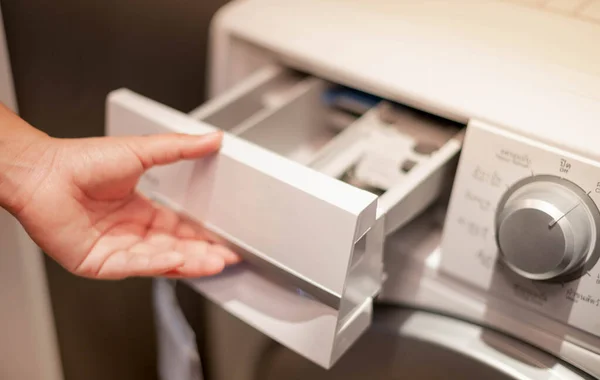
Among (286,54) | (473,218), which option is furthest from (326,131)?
(473,218)

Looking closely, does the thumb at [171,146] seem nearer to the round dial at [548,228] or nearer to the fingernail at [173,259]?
the fingernail at [173,259]

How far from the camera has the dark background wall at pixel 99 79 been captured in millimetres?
561

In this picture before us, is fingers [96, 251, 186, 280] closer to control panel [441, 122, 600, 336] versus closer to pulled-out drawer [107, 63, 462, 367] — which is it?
pulled-out drawer [107, 63, 462, 367]

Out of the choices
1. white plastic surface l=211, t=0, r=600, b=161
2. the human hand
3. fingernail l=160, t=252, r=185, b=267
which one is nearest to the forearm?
the human hand

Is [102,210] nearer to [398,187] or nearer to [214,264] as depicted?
[214,264]

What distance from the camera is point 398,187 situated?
0.48 meters

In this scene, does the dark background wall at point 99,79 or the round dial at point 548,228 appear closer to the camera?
the round dial at point 548,228

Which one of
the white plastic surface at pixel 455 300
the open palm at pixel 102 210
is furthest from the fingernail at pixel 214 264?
the white plastic surface at pixel 455 300

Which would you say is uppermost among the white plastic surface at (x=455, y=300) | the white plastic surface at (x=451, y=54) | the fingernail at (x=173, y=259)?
the white plastic surface at (x=451, y=54)

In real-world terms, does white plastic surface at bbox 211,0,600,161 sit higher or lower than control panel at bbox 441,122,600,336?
higher

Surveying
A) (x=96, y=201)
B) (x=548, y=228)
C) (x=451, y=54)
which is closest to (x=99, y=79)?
(x=96, y=201)

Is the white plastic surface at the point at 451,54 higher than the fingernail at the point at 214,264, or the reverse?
the white plastic surface at the point at 451,54

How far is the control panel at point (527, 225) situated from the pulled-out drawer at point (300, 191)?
4cm

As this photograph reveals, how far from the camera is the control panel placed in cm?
44
